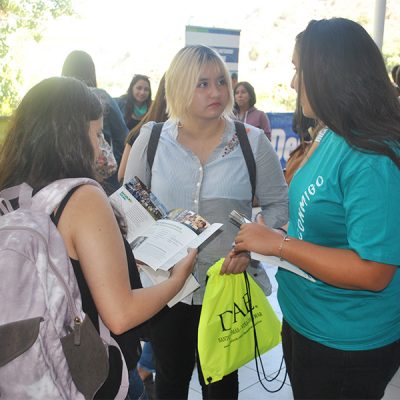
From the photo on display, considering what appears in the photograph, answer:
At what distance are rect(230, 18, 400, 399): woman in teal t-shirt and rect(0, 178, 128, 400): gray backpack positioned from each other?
1.75 feet

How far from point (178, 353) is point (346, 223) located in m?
1.02

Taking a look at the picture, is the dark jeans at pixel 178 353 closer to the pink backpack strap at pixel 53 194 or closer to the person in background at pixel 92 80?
the pink backpack strap at pixel 53 194

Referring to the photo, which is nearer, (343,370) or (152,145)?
(343,370)

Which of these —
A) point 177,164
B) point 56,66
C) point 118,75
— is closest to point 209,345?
point 177,164

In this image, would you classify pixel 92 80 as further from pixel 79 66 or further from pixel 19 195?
pixel 19 195

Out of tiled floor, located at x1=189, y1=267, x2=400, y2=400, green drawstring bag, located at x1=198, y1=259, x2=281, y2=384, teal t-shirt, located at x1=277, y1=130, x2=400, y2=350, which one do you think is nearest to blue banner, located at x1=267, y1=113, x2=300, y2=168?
tiled floor, located at x1=189, y1=267, x2=400, y2=400

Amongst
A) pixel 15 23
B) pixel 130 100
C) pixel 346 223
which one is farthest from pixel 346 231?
pixel 15 23

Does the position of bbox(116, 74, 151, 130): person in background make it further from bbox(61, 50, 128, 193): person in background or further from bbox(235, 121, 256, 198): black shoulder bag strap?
bbox(235, 121, 256, 198): black shoulder bag strap

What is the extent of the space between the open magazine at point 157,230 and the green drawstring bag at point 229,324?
0.32 ft

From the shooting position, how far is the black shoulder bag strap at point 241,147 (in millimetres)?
1942

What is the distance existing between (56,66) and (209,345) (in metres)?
11.5

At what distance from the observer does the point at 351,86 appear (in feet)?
4.01

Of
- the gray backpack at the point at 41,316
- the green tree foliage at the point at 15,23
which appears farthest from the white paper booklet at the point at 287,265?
the green tree foliage at the point at 15,23

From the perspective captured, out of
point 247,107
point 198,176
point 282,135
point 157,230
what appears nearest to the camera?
point 157,230
